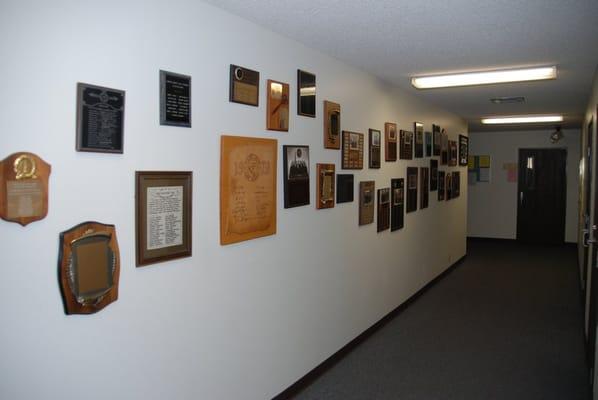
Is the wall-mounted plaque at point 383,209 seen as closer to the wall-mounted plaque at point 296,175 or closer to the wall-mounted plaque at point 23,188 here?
the wall-mounted plaque at point 296,175

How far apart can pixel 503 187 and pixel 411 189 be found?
565 cm

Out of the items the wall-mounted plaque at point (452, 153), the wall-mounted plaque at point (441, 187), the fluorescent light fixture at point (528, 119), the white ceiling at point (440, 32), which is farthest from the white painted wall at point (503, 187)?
the white ceiling at point (440, 32)

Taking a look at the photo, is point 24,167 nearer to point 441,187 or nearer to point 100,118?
point 100,118

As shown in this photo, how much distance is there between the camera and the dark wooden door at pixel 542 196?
1002cm

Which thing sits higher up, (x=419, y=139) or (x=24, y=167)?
(x=419, y=139)

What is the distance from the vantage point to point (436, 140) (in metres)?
6.69

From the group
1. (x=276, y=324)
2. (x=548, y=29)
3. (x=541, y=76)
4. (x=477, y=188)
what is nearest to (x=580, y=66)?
(x=541, y=76)

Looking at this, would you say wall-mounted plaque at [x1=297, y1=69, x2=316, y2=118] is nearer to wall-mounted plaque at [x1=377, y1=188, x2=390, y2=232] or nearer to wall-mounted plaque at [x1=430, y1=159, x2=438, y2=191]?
wall-mounted plaque at [x1=377, y1=188, x2=390, y2=232]

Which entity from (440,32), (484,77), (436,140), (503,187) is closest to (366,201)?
(484,77)

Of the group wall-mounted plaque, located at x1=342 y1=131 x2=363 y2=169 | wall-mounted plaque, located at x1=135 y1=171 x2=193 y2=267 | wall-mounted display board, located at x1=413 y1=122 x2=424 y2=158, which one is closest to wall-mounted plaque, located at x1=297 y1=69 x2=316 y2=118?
wall-mounted plaque, located at x1=342 y1=131 x2=363 y2=169

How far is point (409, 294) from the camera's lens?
5.84 m

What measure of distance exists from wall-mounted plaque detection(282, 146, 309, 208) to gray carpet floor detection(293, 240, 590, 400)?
4.60 feet

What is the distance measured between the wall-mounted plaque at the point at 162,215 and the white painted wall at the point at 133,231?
5cm

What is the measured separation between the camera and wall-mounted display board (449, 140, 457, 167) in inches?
294
